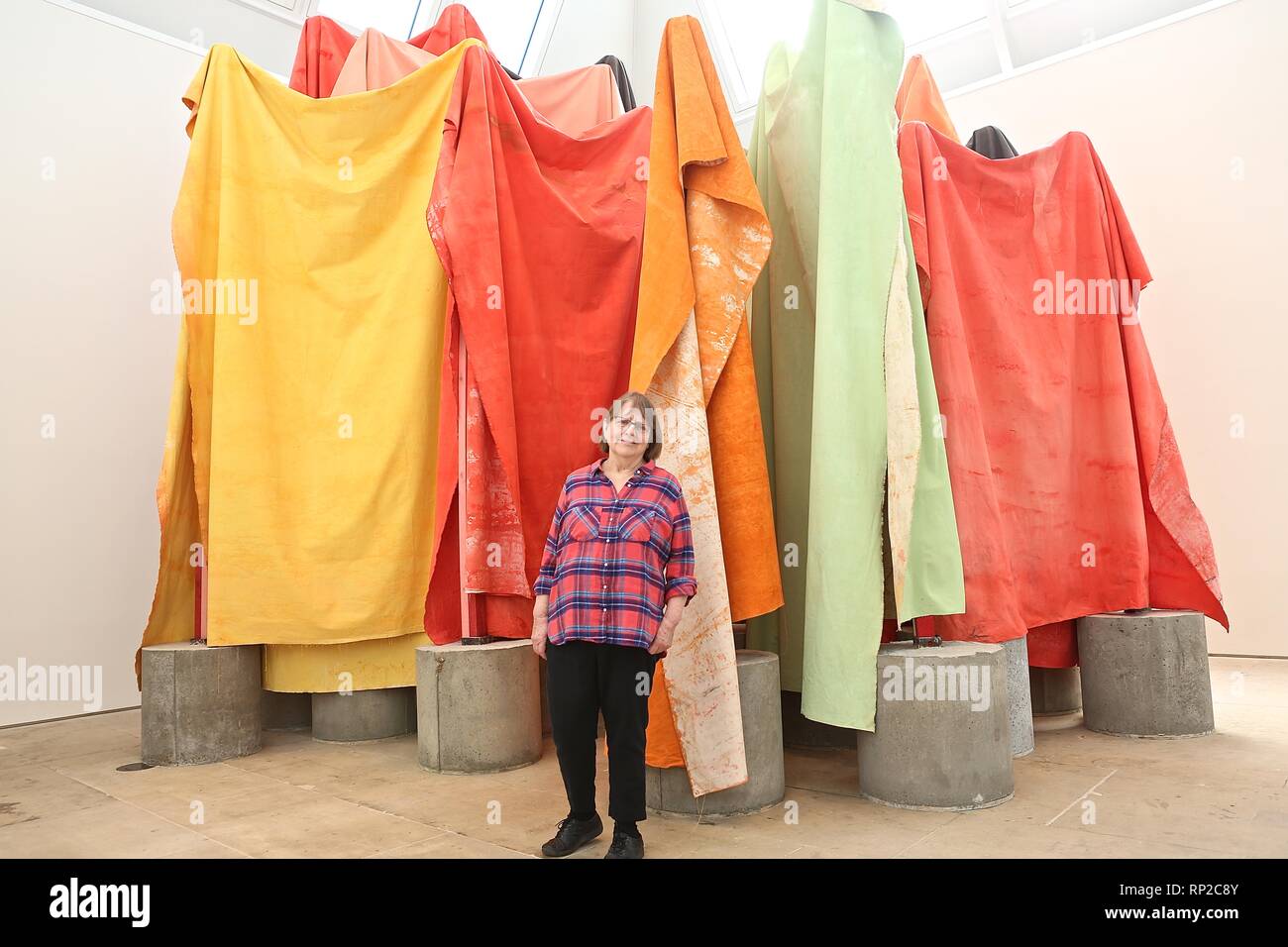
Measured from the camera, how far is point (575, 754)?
9.04ft

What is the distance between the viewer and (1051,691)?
4738 millimetres

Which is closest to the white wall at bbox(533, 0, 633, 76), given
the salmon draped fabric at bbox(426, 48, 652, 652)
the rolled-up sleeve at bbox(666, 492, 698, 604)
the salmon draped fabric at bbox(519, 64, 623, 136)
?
the salmon draped fabric at bbox(519, 64, 623, 136)

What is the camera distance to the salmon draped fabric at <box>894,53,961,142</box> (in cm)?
475

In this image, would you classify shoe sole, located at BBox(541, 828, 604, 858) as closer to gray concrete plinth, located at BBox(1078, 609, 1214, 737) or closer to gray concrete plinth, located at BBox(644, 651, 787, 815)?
gray concrete plinth, located at BBox(644, 651, 787, 815)

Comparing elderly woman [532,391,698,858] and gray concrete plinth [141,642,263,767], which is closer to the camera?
elderly woman [532,391,698,858]

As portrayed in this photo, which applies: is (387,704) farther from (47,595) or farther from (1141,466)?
(1141,466)

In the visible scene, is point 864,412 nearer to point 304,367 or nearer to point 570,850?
point 570,850

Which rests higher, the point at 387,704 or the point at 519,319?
the point at 519,319

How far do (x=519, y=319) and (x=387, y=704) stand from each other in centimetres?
193

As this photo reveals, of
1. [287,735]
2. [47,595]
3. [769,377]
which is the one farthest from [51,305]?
[769,377]

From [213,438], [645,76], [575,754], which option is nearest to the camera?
[575,754]

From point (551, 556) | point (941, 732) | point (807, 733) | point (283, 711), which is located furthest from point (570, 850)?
point (283, 711)

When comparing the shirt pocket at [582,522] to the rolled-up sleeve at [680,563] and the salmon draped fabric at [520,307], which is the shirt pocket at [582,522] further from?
the salmon draped fabric at [520,307]

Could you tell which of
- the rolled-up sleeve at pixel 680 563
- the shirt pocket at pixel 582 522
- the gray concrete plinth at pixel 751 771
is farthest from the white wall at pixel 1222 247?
the shirt pocket at pixel 582 522
